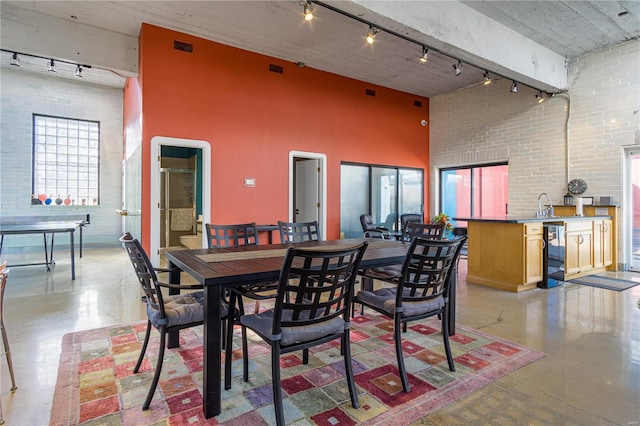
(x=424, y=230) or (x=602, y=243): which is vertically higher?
(x=424, y=230)

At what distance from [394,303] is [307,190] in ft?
16.1

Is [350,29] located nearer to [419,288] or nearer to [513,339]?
[419,288]

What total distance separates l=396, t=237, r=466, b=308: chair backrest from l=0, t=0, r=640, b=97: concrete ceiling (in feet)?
8.69

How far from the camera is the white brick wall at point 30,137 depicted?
734 cm

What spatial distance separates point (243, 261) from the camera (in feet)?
7.56

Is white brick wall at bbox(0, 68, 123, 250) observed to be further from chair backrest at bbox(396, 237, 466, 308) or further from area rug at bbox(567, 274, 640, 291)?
area rug at bbox(567, 274, 640, 291)

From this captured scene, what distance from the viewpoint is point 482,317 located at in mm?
3393

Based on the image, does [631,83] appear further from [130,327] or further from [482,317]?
[130,327]

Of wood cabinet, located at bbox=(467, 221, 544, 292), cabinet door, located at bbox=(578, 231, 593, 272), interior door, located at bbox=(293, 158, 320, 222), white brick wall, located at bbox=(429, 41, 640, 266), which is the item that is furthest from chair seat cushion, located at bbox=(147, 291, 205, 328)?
white brick wall, located at bbox=(429, 41, 640, 266)

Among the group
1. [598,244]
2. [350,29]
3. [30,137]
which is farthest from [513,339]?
[30,137]

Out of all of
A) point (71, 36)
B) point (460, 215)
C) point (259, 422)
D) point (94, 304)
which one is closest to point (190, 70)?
point (71, 36)

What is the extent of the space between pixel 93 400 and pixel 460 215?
7.76 metres

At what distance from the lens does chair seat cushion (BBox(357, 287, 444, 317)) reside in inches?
86.8

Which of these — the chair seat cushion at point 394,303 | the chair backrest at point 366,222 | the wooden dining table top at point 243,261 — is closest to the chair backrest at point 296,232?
the wooden dining table top at point 243,261
